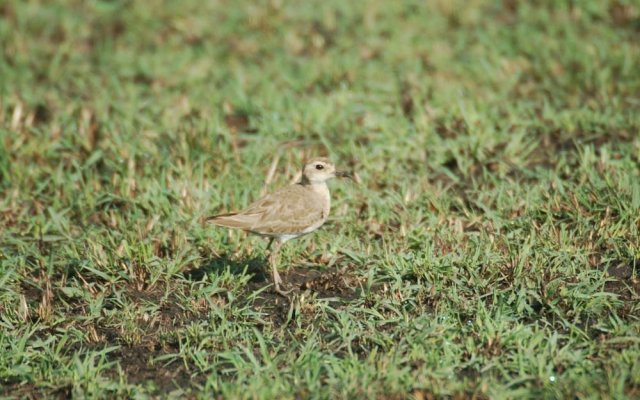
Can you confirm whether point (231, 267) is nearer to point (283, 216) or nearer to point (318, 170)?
point (283, 216)

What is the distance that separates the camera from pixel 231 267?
6.80 metres

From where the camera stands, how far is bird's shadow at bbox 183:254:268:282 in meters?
6.73

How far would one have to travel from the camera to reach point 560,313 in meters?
5.86

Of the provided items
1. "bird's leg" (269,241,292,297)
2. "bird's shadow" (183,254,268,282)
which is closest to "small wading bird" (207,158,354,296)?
"bird's leg" (269,241,292,297)

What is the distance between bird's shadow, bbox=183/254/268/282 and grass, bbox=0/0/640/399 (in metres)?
0.02

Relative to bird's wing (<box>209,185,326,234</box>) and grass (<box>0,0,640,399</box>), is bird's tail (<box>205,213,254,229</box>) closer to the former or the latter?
bird's wing (<box>209,185,326,234</box>)

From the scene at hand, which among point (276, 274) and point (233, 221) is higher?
point (233, 221)

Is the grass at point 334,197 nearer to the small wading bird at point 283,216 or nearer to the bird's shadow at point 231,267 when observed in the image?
the bird's shadow at point 231,267

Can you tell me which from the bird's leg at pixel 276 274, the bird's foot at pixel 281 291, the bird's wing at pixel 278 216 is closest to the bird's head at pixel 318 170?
the bird's wing at pixel 278 216

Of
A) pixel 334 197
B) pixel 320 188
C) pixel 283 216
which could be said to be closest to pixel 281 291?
pixel 283 216

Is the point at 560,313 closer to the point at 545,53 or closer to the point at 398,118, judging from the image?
the point at 398,118

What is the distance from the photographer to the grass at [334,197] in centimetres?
556

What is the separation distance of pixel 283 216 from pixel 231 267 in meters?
0.65

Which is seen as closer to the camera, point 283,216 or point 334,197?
point 283,216
